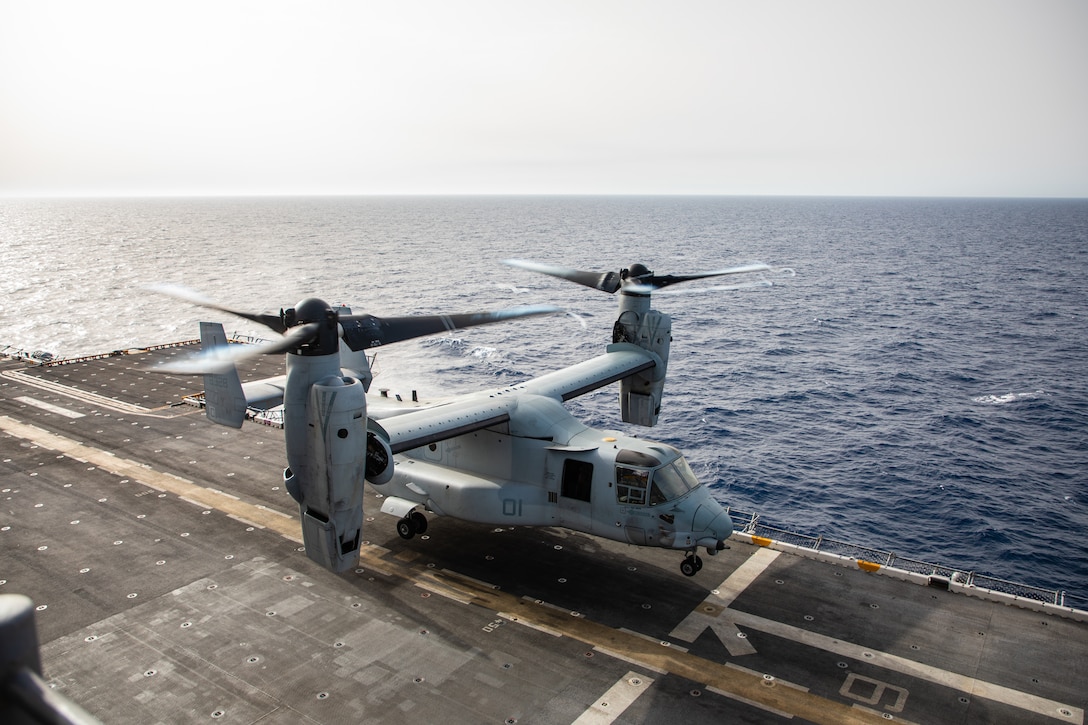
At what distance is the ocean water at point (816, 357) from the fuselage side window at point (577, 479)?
13796 mm

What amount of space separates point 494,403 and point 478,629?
7651 millimetres

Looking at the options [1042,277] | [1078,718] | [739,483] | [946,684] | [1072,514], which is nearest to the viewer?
[1078,718]

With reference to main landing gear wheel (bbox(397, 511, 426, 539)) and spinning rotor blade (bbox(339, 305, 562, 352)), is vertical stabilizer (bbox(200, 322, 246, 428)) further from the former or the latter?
main landing gear wheel (bbox(397, 511, 426, 539))

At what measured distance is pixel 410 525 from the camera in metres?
26.8

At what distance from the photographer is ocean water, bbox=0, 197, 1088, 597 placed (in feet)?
124

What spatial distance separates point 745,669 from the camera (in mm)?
19547

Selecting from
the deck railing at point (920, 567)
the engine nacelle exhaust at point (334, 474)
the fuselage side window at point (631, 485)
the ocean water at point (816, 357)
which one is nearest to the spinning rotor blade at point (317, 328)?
the engine nacelle exhaust at point (334, 474)

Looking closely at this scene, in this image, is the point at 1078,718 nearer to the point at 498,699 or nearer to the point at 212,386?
the point at 498,699

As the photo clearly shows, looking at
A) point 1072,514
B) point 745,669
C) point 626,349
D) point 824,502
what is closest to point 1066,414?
point 1072,514

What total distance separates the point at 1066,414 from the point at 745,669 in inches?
1734

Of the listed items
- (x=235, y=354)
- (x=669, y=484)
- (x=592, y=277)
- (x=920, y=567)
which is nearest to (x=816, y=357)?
(x=920, y=567)

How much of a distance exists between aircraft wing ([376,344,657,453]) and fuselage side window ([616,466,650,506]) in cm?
455

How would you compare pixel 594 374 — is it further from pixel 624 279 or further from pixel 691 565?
pixel 691 565

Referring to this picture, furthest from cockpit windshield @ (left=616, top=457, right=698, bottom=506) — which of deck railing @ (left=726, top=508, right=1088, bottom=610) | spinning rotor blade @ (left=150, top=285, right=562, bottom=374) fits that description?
spinning rotor blade @ (left=150, top=285, right=562, bottom=374)
